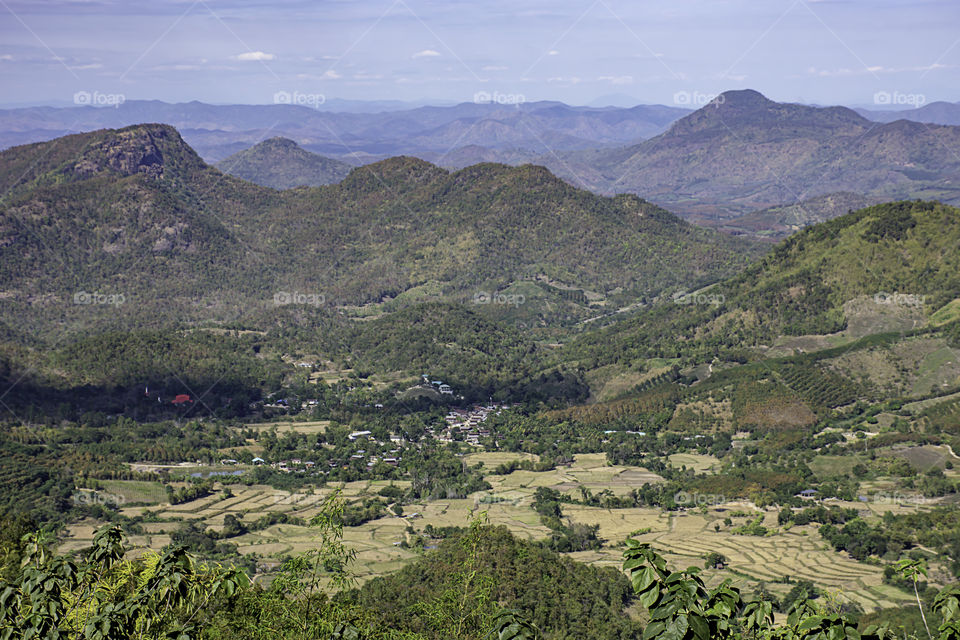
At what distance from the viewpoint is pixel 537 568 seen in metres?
56.0

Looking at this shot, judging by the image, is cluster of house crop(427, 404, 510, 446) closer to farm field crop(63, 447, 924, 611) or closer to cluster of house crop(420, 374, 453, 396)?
cluster of house crop(420, 374, 453, 396)

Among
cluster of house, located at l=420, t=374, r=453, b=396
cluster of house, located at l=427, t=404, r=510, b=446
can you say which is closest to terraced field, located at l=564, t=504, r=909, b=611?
cluster of house, located at l=427, t=404, r=510, b=446

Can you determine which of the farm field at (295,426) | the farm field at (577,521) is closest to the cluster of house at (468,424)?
the farm field at (577,521)

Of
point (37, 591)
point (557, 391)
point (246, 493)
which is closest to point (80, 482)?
point (246, 493)

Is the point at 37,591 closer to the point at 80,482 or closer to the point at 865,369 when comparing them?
the point at 80,482

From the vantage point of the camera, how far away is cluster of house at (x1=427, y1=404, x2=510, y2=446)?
4525 inches

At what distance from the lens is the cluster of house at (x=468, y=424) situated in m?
115

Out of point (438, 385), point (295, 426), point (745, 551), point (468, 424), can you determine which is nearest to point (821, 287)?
point (468, 424)

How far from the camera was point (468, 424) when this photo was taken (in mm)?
121000

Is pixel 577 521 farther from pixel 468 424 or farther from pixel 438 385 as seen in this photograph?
pixel 438 385

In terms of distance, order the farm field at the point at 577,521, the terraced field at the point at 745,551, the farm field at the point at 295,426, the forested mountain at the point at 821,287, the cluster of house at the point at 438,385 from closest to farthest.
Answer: the terraced field at the point at 745,551, the farm field at the point at 577,521, the farm field at the point at 295,426, the forested mountain at the point at 821,287, the cluster of house at the point at 438,385

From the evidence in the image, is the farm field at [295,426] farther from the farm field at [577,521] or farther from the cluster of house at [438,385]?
the farm field at [577,521]

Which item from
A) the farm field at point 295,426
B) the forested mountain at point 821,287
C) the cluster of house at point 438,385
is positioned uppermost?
the forested mountain at point 821,287

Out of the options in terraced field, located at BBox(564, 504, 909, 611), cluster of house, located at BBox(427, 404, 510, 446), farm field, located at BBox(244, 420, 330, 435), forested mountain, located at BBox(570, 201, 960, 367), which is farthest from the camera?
forested mountain, located at BBox(570, 201, 960, 367)
